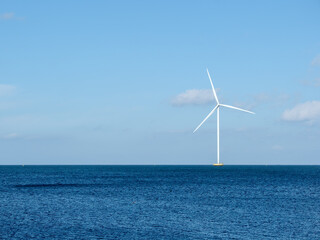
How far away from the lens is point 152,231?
59250mm

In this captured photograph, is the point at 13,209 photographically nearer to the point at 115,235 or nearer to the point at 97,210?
the point at 97,210

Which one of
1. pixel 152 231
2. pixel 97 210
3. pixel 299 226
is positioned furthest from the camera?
pixel 97 210

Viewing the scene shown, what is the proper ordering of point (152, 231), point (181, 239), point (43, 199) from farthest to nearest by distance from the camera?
point (43, 199) < point (152, 231) < point (181, 239)

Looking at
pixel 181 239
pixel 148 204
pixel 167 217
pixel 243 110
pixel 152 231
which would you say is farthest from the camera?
pixel 243 110

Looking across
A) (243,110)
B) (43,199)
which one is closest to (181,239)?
(43,199)

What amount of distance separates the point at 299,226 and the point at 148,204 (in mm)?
33388

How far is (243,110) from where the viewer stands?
173 metres

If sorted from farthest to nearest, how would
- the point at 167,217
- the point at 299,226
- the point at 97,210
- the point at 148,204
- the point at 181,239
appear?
the point at 148,204, the point at 97,210, the point at 167,217, the point at 299,226, the point at 181,239

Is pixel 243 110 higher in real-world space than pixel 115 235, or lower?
higher

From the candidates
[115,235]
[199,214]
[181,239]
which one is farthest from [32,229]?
[199,214]

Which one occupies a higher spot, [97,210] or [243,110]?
[243,110]

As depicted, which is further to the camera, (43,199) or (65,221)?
(43,199)

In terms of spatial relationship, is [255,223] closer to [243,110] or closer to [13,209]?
[13,209]

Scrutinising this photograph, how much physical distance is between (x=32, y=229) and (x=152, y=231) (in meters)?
16.3
